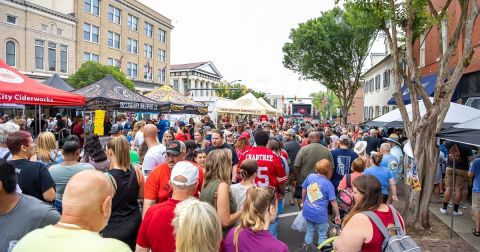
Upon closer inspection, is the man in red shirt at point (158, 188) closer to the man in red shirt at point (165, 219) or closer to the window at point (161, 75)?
the man in red shirt at point (165, 219)

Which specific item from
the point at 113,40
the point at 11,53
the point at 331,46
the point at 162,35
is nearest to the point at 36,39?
the point at 11,53

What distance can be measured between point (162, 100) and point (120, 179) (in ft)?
36.1

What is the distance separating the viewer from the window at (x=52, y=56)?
35375mm

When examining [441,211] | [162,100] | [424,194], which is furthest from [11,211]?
[162,100]

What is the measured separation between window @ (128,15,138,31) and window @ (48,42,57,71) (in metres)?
13.5

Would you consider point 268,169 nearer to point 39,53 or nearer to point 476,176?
point 476,176

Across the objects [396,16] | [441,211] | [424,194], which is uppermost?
[396,16]

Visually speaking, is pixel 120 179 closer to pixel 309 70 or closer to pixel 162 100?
pixel 162 100

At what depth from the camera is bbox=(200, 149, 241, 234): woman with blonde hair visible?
350 centimetres

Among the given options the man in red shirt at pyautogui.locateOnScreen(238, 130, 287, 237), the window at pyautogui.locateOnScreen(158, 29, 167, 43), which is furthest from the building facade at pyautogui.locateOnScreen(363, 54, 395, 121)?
the window at pyautogui.locateOnScreen(158, 29, 167, 43)

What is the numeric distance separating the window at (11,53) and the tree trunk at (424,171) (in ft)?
114

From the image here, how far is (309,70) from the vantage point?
1095 inches

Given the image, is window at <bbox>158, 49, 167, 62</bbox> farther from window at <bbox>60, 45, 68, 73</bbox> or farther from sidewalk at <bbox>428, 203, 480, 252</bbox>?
sidewalk at <bbox>428, 203, 480, 252</bbox>

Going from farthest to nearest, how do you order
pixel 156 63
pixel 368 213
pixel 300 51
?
pixel 156 63, pixel 300 51, pixel 368 213
